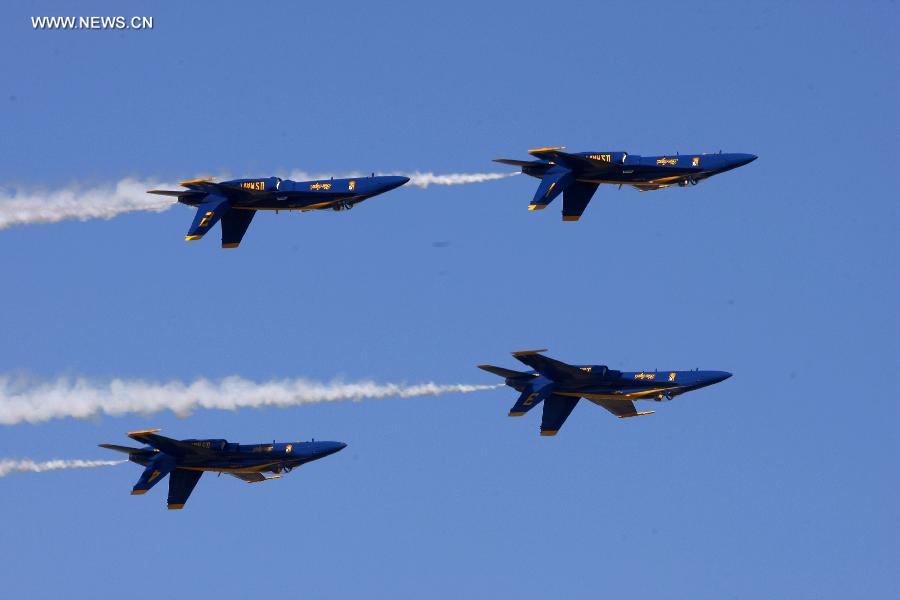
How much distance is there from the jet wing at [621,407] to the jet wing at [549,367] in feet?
10.4

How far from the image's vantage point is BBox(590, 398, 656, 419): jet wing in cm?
12675

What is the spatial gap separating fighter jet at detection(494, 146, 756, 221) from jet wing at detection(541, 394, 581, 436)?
11.4 m

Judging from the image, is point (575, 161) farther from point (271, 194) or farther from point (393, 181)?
point (271, 194)

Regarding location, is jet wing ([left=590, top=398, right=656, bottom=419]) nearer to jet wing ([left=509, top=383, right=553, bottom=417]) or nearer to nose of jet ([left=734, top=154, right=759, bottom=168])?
jet wing ([left=509, top=383, right=553, bottom=417])

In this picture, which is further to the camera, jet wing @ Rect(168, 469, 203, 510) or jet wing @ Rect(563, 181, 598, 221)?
jet wing @ Rect(563, 181, 598, 221)

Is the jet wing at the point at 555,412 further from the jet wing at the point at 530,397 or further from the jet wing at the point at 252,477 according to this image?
the jet wing at the point at 252,477

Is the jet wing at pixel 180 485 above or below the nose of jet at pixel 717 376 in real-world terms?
below

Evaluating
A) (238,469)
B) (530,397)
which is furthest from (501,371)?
(238,469)

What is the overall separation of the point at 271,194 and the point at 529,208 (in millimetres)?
14933

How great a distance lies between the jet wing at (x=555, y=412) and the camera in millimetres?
126312

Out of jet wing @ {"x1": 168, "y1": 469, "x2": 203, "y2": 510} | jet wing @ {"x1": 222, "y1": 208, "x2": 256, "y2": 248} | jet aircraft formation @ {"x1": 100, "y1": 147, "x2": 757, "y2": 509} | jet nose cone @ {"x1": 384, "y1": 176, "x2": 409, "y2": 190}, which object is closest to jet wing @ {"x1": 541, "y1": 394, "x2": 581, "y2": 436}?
jet aircraft formation @ {"x1": 100, "y1": 147, "x2": 757, "y2": 509}

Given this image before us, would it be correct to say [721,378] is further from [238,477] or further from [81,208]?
[81,208]

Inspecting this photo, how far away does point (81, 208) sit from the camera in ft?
418

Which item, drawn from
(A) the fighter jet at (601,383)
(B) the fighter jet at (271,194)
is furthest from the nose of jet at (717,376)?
(B) the fighter jet at (271,194)
